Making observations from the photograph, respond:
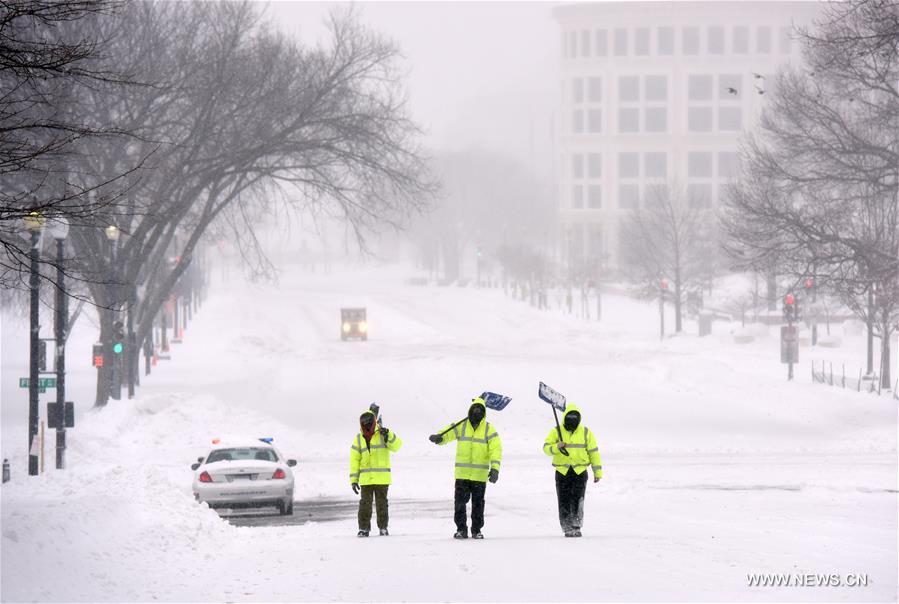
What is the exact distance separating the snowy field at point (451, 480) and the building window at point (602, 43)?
91.0 meters

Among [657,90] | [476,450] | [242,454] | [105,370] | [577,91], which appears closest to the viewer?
[476,450]

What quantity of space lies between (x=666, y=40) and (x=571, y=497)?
151m

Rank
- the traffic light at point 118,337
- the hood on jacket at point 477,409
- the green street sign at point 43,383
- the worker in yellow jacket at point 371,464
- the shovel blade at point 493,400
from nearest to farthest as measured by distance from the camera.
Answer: the hood on jacket at point 477,409, the shovel blade at point 493,400, the worker in yellow jacket at point 371,464, the green street sign at point 43,383, the traffic light at point 118,337

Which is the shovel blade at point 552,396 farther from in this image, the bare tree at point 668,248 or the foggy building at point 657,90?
the foggy building at point 657,90

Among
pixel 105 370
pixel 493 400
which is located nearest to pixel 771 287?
pixel 105 370

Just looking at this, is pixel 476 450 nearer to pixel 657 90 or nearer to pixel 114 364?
pixel 114 364

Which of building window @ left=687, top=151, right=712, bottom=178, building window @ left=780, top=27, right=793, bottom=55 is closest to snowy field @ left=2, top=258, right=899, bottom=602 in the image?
building window @ left=687, top=151, right=712, bottom=178

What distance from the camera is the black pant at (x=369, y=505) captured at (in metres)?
17.1

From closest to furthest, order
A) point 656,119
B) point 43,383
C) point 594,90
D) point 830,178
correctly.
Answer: point 43,383
point 830,178
point 656,119
point 594,90

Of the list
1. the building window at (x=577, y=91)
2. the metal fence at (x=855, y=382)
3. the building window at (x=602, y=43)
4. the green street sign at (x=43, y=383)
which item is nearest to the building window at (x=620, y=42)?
the building window at (x=602, y=43)

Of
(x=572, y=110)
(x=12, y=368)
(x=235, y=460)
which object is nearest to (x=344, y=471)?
(x=235, y=460)

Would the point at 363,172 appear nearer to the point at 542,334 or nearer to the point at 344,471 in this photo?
the point at 344,471

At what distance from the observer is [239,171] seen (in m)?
39.5

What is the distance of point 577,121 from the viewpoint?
539ft
